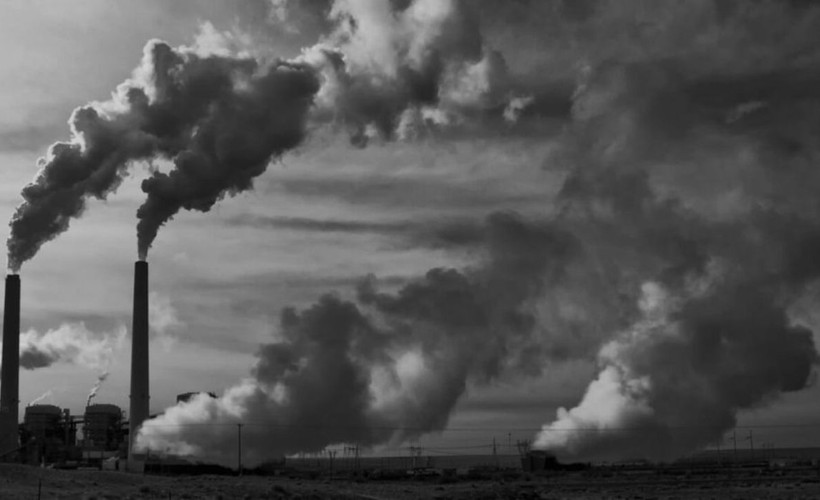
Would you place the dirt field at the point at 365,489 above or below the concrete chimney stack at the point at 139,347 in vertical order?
below

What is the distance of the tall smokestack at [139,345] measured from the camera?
534 feet

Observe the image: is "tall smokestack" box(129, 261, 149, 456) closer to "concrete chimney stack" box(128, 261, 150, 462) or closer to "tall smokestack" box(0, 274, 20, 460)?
"concrete chimney stack" box(128, 261, 150, 462)

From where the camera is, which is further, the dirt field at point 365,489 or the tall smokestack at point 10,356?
the tall smokestack at point 10,356

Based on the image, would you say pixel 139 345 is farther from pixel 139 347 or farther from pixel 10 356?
pixel 10 356

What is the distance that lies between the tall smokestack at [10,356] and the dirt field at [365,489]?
34.3 metres

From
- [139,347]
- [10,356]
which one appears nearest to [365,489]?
[139,347]

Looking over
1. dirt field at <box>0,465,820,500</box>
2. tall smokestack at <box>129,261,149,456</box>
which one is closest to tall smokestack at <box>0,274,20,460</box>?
tall smokestack at <box>129,261,149,456</box>

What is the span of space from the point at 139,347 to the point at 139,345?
13.1 inches

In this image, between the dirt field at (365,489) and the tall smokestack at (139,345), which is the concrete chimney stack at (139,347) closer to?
the tall smokestack at (139,345)

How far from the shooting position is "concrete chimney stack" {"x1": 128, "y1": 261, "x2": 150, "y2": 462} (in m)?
163

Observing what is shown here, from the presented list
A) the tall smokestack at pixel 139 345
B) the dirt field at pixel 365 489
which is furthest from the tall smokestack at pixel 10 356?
the dirt field at pixel 365 489

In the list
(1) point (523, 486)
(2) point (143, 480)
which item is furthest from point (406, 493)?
(2) point (143, 480)

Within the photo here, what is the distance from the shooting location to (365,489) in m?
137

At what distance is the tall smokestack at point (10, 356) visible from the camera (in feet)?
535
